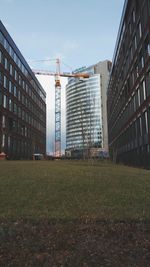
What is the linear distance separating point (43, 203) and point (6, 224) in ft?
6.35

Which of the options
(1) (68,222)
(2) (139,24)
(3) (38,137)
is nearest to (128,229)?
(1) (68,222)

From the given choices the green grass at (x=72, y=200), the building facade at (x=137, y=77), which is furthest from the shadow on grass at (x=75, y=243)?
the building facade at (x=137, y=77)

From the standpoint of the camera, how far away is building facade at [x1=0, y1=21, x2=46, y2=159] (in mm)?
60281

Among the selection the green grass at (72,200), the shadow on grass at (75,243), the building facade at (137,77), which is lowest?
the shadow on grass at (75,243)

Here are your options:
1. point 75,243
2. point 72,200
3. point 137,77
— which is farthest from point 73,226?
point 137,77

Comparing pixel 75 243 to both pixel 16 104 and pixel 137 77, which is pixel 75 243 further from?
pixel 16 104

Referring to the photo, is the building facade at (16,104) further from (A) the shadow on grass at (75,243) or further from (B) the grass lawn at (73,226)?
(A) the shadow on grass at (75,243)

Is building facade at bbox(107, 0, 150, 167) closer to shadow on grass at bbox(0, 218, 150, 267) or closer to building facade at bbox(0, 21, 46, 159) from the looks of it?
building facade at bbox(0, 21, 46, 159)

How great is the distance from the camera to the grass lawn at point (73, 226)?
4.88 meters

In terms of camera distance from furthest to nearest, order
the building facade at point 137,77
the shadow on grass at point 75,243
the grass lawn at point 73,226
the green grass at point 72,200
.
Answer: the building facade at point 137,77 → the green grass at point 72,200 → the grass lawn at point 73,226 → the shadow on grass at point 75,243

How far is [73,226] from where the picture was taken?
6.39m

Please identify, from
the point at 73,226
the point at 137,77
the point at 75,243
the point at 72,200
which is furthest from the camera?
the point at 137,77

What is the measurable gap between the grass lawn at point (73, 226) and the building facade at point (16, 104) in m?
50.8

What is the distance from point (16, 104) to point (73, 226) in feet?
217
